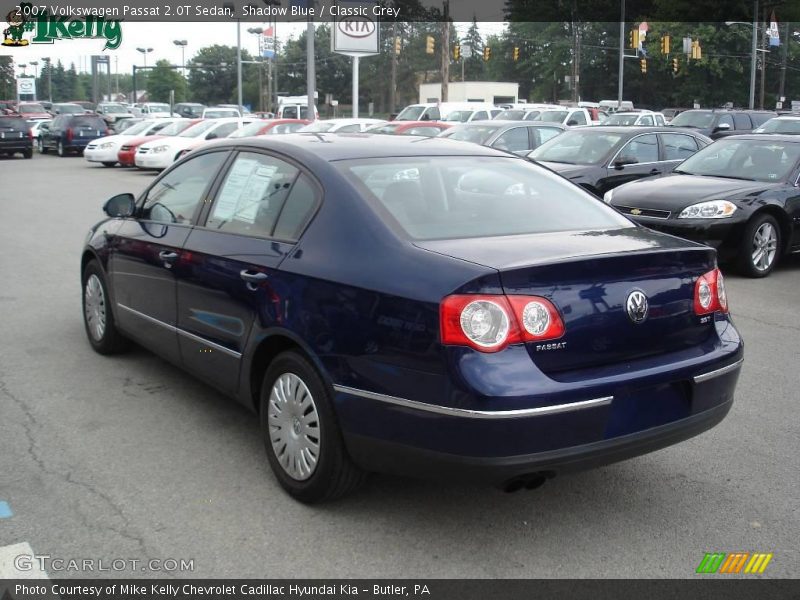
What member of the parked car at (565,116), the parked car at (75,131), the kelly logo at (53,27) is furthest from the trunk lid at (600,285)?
the kelly logo at (53,27)

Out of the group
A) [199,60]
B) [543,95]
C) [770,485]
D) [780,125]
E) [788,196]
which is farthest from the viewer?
[199,60]

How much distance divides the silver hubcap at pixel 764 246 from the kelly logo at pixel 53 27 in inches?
1433

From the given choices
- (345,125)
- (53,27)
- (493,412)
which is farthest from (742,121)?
(53,27)

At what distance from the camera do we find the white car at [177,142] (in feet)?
79.5

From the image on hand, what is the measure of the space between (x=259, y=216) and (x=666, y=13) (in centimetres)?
7538

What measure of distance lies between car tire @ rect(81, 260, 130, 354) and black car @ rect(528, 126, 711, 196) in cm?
765

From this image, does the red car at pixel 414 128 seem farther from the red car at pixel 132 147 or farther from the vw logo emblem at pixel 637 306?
the vw logo emblem at pixel 637 306

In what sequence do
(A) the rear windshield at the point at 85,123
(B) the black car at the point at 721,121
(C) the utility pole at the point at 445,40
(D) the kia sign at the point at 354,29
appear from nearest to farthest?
1. (B) the black car at the point at 721,121
2. (D) the kia sign at the point at 354,29
3. (A) the rear windshield at the point at 85,123
4. (C) the utility pole at the point at 445,40

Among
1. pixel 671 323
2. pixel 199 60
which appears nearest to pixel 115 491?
pixel 671 323

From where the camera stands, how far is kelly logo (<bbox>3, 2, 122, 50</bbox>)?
133 ft

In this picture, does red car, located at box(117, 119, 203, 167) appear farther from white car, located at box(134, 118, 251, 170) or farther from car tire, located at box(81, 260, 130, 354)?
car tire, located at box(81, 260, 130, 354)

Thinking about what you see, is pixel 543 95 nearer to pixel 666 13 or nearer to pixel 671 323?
pixel 666 13

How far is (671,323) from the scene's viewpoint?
3.76 metres

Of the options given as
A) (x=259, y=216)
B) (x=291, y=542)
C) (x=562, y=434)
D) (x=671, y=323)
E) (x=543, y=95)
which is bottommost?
(x=291, y=542)
